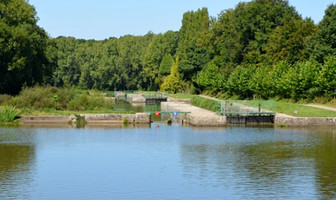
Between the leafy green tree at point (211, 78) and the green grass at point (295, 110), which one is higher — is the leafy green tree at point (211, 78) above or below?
above

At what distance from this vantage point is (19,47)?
6106 cm

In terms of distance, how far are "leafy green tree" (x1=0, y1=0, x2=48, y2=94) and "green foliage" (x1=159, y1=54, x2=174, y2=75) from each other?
5141cm

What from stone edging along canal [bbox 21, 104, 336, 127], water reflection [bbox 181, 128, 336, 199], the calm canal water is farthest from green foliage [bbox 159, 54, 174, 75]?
water reflection [bbox 181, 128, 336, 199]

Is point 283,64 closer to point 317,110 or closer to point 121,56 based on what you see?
point 317,110

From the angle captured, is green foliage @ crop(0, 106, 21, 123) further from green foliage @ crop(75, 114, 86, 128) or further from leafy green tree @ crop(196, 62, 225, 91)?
leafy green tree @ crop(196, 62, 225, 91)

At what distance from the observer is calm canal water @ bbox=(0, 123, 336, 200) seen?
73.1ft

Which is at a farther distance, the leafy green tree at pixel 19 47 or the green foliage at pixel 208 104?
the leafy green tree at pixel 19 47

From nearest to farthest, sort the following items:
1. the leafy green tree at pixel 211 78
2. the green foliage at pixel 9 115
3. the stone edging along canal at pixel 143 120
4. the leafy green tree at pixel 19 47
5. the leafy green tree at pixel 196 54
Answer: the green foliage at pixel 9 115
the stone edging along canal at pixel 143 120
the leafy green tree at pixel 19 47
the leafy green tree at pixel 211 78
the leafy green tree at pixel 196 54

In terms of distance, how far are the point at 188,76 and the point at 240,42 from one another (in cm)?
1952

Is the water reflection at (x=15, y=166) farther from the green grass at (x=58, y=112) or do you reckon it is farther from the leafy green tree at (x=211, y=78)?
the leafy green tree at (x=211, y=78)

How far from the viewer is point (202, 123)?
44781 millimetres

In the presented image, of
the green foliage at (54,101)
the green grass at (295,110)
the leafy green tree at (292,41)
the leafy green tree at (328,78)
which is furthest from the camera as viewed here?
the leafy green tree at (292,41)

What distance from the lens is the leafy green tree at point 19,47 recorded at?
199ft

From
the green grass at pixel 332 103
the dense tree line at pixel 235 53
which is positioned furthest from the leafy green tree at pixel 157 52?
the green grass at pixel 332 103
